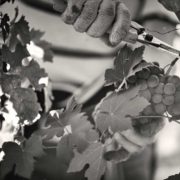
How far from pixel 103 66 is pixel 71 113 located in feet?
3.26

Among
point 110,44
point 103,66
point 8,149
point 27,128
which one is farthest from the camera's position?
point 103,66

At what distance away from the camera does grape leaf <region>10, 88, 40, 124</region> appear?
773 millimetres

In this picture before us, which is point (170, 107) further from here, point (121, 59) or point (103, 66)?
point (103, 66)

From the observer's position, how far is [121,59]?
0.61 meters

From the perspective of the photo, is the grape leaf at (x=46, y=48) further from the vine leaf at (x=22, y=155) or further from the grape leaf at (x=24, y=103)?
the vine leaf at (x=22, y=155)

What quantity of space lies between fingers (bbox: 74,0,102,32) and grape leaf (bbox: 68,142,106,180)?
0.18 meters

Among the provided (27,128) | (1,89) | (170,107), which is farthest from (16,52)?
(27,128)

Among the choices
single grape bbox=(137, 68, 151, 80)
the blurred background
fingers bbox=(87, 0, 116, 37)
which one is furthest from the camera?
the blurred background

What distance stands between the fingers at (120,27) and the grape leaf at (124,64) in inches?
2.0

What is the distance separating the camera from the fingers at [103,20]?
53 cm

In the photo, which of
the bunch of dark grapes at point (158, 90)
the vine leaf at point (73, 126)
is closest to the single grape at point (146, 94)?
the bunch of dark grapes at point (158, 90)

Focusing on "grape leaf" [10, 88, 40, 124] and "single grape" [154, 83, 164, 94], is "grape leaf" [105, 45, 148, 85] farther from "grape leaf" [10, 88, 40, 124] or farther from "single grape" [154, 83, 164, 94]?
"grape leaf" [10, 88, 40, 124]

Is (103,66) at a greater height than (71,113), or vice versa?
(71,113)

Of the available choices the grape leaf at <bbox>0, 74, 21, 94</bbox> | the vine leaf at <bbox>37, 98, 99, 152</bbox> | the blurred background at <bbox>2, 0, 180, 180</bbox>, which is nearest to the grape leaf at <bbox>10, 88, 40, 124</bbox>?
the grape leaf at <bbox>0, 74, 21, 94</bbox>
